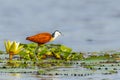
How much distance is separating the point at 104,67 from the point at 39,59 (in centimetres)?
186

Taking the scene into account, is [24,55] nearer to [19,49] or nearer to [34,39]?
[19,49]

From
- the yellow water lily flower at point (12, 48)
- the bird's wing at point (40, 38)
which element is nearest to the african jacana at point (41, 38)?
the bird's wing at point (40, 38)

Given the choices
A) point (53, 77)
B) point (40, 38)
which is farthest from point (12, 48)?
point (53, 77)

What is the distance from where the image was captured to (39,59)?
11.2 m

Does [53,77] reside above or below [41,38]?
below

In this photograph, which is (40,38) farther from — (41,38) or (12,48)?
(12,48)

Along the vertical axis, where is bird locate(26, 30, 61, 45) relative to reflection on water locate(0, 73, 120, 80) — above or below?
above

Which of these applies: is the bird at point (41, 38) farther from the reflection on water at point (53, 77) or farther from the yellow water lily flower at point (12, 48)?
the reflection on water at point (53, 77)

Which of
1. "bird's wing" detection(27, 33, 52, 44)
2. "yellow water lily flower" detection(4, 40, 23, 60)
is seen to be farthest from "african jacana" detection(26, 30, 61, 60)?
"yellow water lily flower" detection(4, 40, 23, 60)

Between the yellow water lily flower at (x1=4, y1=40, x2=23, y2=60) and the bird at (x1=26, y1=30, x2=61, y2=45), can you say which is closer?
the yellow water lily flower at (x1=4, y1=40, x2=23, y2=60)

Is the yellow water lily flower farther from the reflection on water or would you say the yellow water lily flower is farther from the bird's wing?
the reflection on water

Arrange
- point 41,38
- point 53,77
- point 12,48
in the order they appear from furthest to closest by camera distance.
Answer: point 41,38, point 12,48, point 53,77

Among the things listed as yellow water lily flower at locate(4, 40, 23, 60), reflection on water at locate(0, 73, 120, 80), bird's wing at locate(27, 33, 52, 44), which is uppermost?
bird's wing at locate(27, 33, 52, 44)

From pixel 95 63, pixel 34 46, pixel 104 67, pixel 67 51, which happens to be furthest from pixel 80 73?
pixel 34 46
